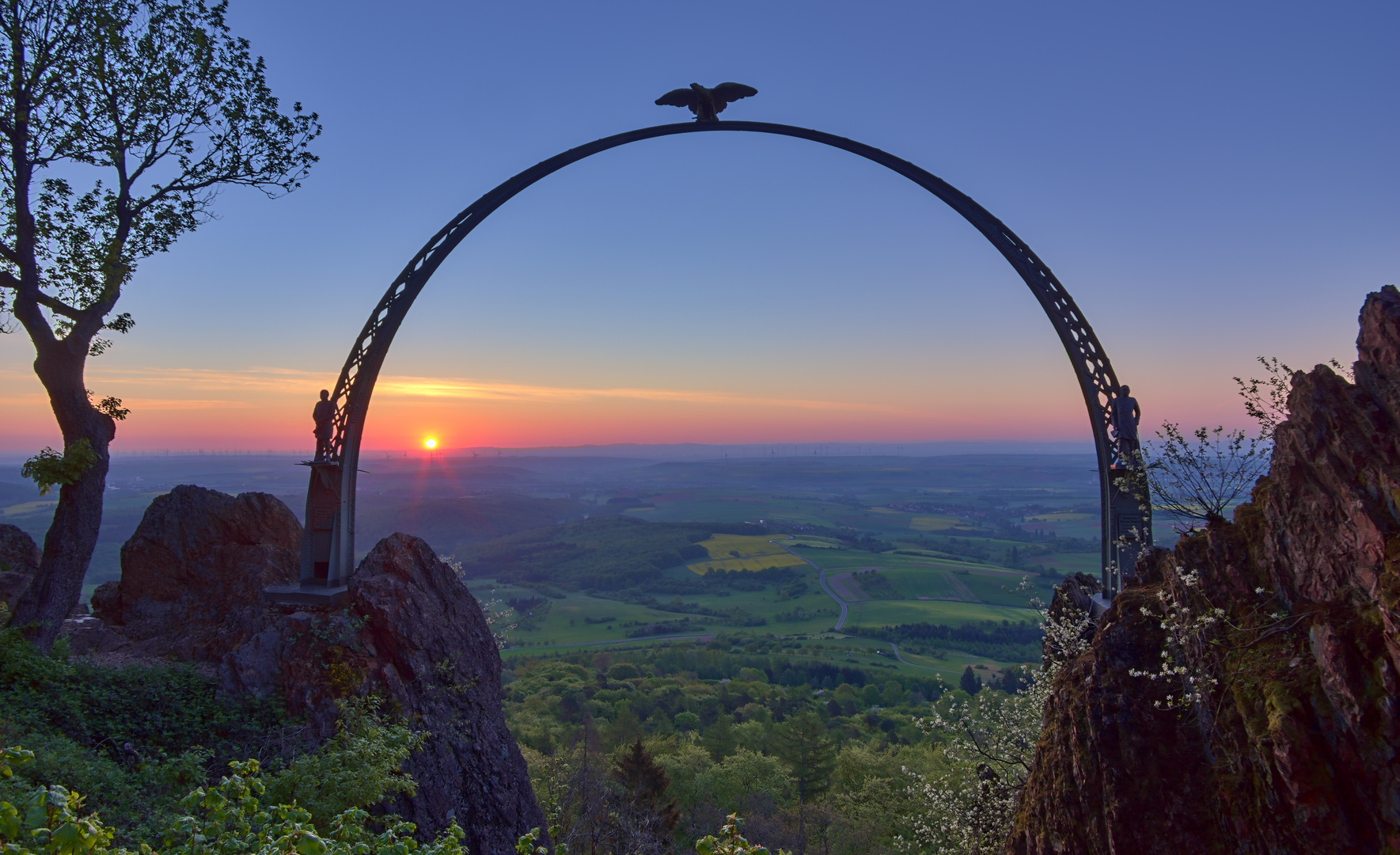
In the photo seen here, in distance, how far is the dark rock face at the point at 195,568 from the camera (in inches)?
416

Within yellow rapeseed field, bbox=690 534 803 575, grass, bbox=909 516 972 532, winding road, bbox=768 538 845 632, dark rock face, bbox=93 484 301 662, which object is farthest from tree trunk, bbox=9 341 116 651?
grass, bbox=909 516 972 532

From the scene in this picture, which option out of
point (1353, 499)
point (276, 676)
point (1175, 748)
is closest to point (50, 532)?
point (276, 676)

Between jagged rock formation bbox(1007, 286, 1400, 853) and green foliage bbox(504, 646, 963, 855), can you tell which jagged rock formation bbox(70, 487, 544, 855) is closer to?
green foliage bbox(504, 646, 963, 855)

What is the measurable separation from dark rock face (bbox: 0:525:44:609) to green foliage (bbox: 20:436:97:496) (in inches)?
131

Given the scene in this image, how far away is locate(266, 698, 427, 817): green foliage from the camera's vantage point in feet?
22.8

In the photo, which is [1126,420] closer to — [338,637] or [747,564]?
[338,637]

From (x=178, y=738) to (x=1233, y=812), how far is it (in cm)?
1060

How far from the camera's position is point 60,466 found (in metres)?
8.77

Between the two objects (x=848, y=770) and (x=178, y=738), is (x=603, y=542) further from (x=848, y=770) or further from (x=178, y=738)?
(x=178, y=738)

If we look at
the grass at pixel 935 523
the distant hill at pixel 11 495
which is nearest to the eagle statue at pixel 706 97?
the distant hill at pixel 11 495

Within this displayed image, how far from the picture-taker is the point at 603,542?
115750 mm

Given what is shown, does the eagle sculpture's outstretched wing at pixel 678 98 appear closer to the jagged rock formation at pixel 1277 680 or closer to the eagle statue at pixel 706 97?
the eagle statue at pixel 706 97

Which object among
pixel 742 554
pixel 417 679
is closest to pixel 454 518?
pixel 742 554

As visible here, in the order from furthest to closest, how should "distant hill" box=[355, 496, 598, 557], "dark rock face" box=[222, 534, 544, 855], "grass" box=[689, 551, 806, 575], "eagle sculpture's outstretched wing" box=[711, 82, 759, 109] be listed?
"grass" box=[689, 551, 806, 575] → "distant hill" box=[355, 496, 598, 557] → "eagle sculpture's outstretched wing" box=[711, 82, 759, 109] → "dark rock face" box=[222, 534, 544, 855]
